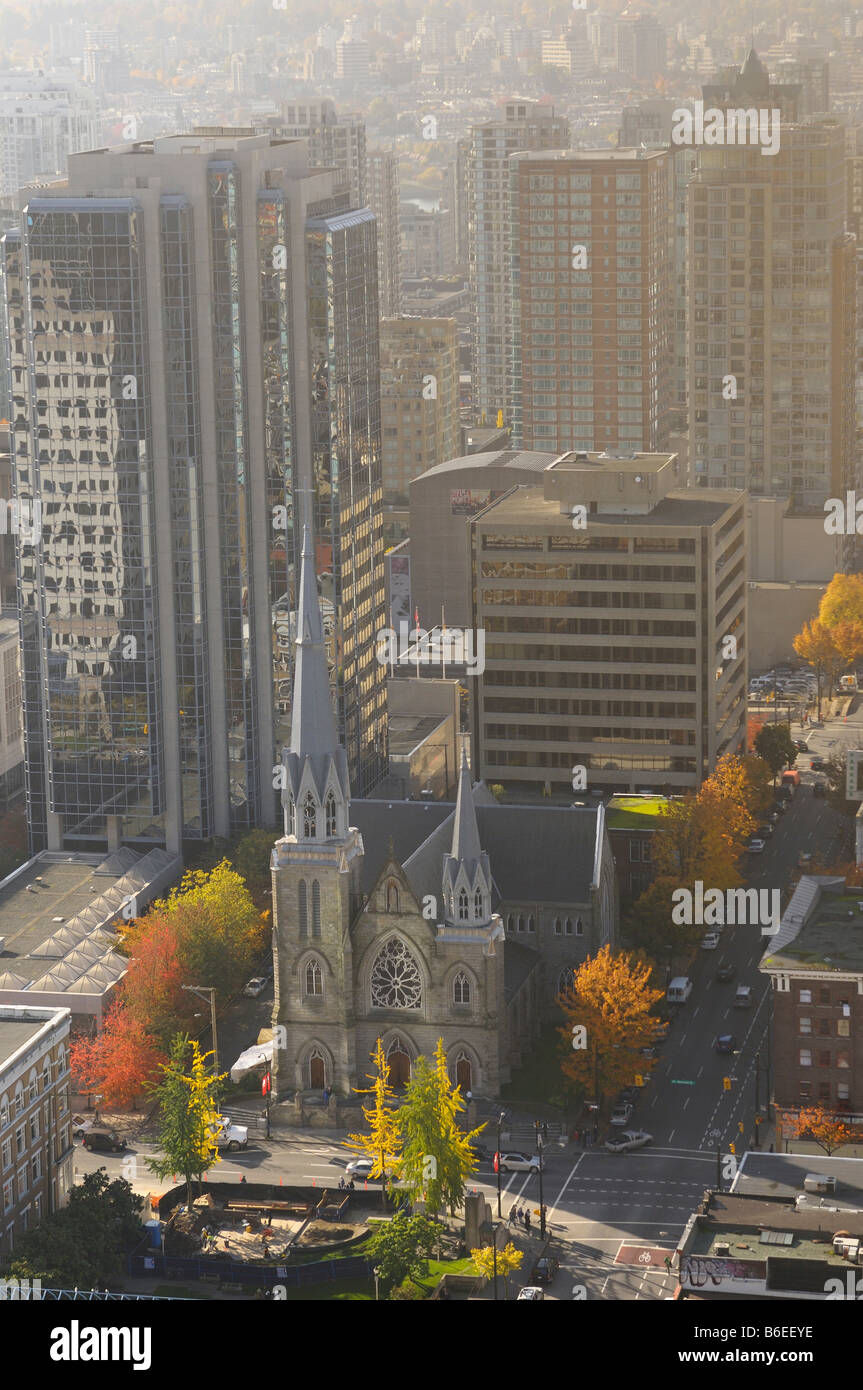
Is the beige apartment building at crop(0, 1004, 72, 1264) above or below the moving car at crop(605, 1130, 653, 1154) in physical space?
above

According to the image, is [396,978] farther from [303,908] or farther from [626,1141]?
[626,1141]

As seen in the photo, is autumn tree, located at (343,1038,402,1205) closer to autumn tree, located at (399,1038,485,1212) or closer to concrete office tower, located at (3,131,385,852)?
autumn tree, located at (399,1038,485,1212)

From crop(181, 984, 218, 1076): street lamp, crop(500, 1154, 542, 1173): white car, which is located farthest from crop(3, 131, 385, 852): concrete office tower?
crop(500, 1154, 542, 1173): white car

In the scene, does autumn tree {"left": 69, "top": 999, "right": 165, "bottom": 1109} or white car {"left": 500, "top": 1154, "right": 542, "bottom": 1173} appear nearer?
→ white car {"left": 500, "top": 1154, "right": 542, "bottom": 1173}

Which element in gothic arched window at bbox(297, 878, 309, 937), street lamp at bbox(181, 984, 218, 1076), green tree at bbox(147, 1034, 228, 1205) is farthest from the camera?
street lamp at bbox(181, 984, 218, 1076)

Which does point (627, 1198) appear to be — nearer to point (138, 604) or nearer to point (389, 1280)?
point (389, 1280)

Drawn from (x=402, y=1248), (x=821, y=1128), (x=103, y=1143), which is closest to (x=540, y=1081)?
(x=821, y=1128)
